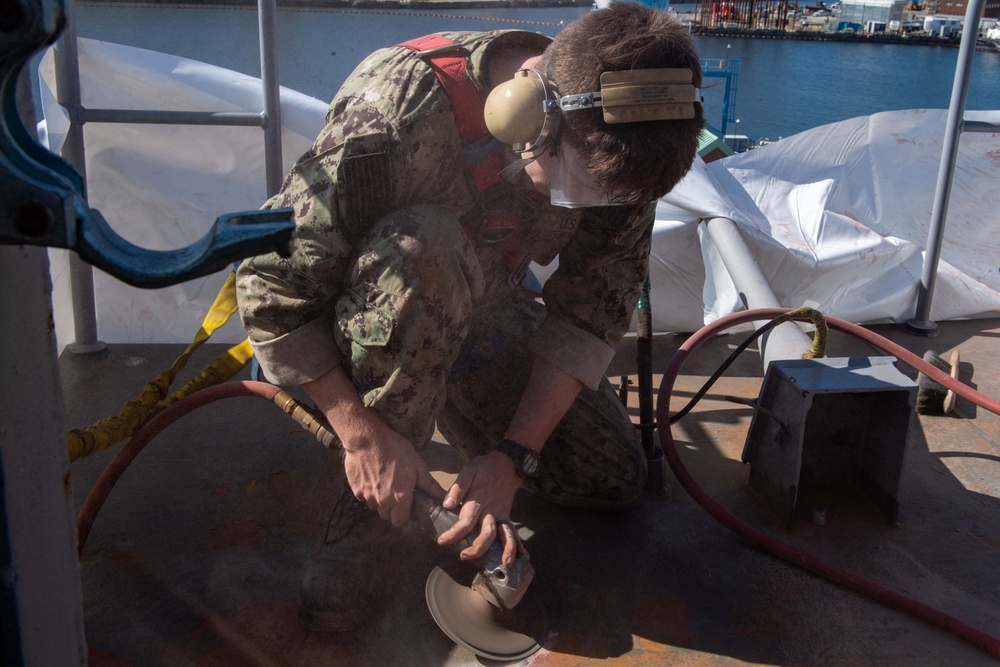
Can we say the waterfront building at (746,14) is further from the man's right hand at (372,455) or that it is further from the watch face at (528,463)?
the man's right hand at (372,455)

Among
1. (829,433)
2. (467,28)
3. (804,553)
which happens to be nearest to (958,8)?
(467,28)

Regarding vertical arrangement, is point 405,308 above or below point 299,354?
above

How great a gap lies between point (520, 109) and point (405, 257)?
0.33m

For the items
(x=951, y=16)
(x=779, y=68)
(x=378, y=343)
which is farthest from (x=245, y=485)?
(x=951, y=16)

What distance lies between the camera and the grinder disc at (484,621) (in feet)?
5.20

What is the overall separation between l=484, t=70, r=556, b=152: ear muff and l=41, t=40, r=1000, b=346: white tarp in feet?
4.33

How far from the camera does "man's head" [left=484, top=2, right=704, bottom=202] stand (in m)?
1.43

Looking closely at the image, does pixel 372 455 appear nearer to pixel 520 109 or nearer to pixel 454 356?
pixel 454 356

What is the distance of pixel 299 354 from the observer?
5.20 feet

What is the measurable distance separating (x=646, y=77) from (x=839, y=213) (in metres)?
2.32

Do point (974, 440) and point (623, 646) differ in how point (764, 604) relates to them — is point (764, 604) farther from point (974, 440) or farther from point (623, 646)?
point (974, 440)

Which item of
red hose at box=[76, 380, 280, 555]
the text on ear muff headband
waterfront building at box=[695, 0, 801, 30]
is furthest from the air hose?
waterfront building at box=[695, 0, 801, 30]

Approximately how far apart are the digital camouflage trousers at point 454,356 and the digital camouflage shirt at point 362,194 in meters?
0.05

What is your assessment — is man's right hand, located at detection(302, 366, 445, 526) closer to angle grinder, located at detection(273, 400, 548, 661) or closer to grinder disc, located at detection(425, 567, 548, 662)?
angle grinder, located at detection(273, 400, 548, 661)
